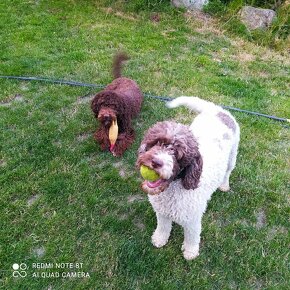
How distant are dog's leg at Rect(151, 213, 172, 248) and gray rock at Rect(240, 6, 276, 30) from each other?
545 cm

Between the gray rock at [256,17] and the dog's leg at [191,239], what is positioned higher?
the gray rock at [256,17]

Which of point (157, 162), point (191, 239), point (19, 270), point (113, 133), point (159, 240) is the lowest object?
point (19, 270)

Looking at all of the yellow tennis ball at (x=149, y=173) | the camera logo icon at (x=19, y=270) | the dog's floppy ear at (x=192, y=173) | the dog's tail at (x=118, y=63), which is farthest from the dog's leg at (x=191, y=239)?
the dog's tail at (x=118, y=63)

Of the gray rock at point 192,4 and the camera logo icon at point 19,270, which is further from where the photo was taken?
the gray rock at point 192,4

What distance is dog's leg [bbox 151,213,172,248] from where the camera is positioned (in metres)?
3.00

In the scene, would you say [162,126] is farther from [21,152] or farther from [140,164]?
[21,152]

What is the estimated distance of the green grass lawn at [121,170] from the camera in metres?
3.00

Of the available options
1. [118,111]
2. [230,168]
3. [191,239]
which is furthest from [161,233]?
[118,111]

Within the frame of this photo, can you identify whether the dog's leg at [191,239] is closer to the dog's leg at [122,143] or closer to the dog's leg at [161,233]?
the dog's leg at [161,233]

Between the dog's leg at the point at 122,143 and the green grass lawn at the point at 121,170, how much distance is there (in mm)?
74

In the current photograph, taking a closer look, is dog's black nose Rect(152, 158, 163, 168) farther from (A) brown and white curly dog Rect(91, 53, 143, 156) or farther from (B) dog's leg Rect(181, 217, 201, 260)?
(A) brown and white curly dog Rect(91, 53, 143, 156)

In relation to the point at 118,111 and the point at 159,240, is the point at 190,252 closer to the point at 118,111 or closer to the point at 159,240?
the point at 159,240

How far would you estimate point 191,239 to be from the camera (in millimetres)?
2967

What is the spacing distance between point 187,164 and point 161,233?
1036 millimetres
